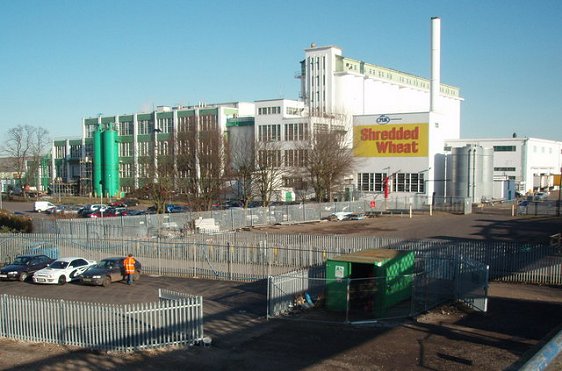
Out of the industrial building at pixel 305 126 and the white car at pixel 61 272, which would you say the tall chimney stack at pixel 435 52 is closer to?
the industrial building at pixel 305 126

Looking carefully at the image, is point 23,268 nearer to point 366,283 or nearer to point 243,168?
point 366,283

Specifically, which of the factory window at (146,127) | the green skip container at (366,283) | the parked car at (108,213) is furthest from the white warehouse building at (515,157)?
the green skip container at (366,283)

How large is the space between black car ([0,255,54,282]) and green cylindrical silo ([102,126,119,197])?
66.4 m

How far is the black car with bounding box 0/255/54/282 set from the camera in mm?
25938

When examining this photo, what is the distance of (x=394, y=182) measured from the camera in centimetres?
7162

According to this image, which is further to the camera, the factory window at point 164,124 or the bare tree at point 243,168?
the factory window at point 164,124

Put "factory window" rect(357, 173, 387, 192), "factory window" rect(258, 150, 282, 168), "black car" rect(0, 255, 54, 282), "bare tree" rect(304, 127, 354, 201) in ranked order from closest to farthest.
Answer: "black car" rect(0, 255, 54, 282), "factory window" rect(258, 150, 282, 168), "bare tree" rect(304, 127, 354, 201), "factory window" rect(357, 173, 387, 192)

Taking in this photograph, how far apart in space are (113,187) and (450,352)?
281 feet

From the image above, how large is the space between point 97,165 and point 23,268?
70943 millimetres

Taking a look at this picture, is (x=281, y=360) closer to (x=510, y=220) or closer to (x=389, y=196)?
(x=510, y=220)

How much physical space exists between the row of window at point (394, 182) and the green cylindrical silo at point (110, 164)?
43120 millimetres

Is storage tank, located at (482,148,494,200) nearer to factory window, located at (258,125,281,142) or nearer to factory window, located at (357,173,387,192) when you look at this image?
factory window, located at (357,173,387,192)

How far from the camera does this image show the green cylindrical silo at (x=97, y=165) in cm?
9375

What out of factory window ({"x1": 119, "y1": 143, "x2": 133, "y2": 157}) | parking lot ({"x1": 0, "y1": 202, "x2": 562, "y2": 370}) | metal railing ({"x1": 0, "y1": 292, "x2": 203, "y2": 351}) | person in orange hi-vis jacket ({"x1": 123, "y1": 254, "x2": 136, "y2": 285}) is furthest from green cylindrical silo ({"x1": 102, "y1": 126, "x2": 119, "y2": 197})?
metal railing ({"x1": 0, "y1": 292, "x2": 203, "y2": 351})
